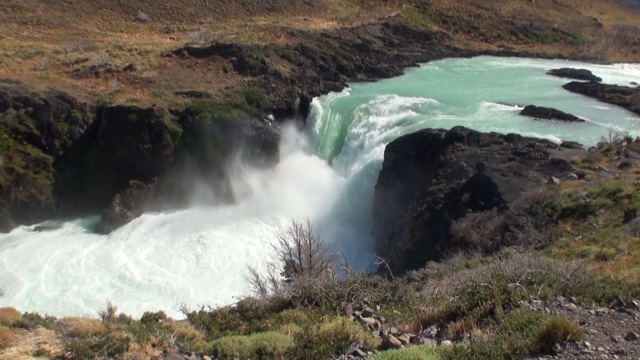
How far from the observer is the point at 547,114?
33500 millimetres

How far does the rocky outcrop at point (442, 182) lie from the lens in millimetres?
20578

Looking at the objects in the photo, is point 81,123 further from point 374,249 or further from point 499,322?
point 499,322

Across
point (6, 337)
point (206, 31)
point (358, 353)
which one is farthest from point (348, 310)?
point (206, 31)

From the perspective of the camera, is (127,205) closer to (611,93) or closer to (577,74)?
(611,93)

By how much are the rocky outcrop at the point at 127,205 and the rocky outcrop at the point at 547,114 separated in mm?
21489

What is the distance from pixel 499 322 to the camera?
8.87 meters

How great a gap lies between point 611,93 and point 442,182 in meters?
23.5

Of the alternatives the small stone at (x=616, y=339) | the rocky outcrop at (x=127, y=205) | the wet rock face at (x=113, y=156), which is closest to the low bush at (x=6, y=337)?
the small stone at (x=616, y=339)

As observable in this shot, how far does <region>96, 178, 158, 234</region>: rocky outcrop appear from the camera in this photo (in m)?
28.2

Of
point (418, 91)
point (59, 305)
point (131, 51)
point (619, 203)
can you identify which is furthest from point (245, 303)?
point (131, 51)

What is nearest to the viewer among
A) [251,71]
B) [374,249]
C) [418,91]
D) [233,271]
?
[233,271]

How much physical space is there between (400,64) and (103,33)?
1047 inches

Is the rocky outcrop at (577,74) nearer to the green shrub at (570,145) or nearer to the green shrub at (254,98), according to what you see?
the green shrub at (570,145)

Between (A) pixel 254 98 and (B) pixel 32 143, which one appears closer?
(B) pixel 32 143
